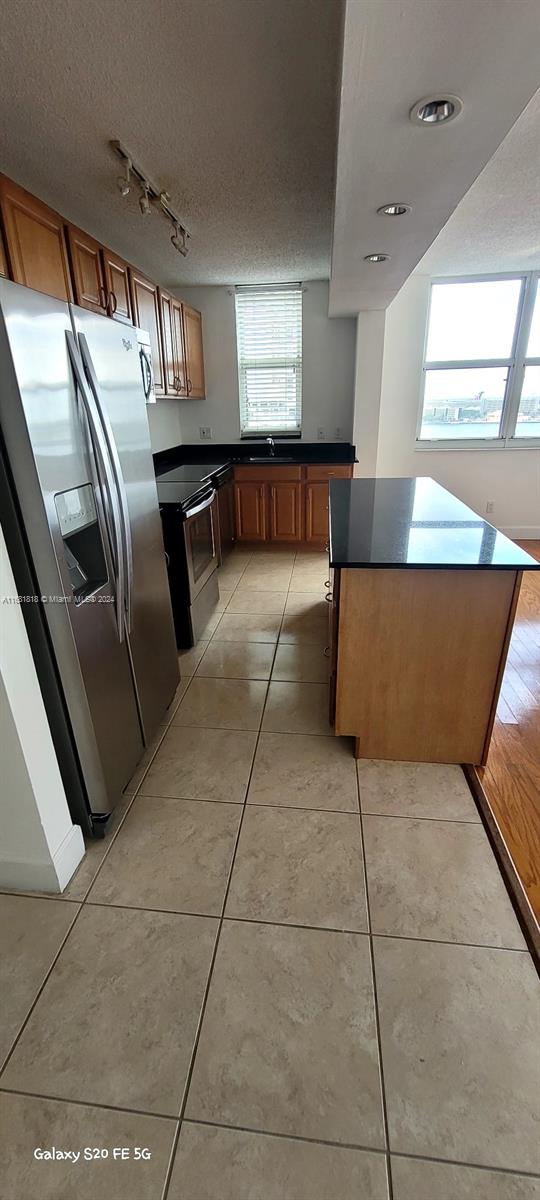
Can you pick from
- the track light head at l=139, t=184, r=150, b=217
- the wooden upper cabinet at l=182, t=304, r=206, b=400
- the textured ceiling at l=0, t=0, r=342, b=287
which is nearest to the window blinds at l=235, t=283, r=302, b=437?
the wooden upper cabinet at l=182, t=304, r=206, b=400

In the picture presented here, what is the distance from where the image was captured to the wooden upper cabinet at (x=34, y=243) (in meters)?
1.96

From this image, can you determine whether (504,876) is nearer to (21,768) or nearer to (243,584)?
(21,768)

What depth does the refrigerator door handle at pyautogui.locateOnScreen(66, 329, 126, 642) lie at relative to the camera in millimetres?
1415

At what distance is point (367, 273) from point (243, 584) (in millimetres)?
2277

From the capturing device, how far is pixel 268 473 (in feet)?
15.0

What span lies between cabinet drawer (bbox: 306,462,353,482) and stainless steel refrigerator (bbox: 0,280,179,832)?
2.74 metres

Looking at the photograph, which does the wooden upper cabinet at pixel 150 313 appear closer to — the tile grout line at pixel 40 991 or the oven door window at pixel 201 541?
the oven door window at pixel 201 541

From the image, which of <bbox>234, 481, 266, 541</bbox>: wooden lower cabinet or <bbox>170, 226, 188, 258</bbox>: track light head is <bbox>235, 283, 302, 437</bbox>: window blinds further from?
<bbox>170, 226, 188, 258</bbox>: track light head

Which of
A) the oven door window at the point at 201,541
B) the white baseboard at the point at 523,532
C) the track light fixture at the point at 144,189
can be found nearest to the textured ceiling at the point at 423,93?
the track light fixture at the point at 144,189

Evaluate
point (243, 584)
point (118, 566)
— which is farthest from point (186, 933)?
point (243, 584)

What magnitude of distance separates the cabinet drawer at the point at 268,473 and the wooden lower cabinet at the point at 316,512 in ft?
0.56

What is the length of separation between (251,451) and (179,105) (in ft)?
10.9

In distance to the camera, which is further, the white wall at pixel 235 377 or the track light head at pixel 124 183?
the white wall at pixel 235 377

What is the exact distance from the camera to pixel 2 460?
1209 mm
